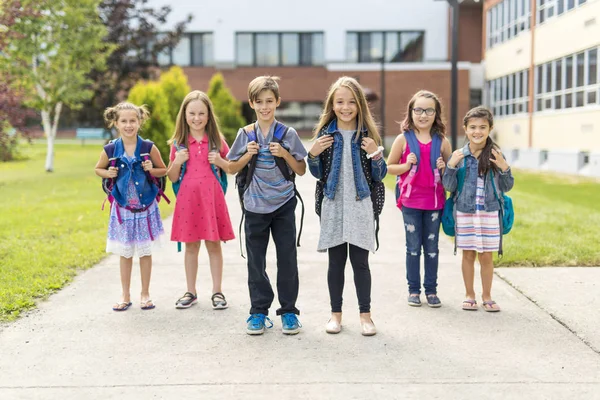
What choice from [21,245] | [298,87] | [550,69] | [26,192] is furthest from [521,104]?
[21,245]

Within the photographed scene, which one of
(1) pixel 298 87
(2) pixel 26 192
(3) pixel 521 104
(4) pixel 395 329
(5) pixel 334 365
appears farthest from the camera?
(1) pixel 298 87

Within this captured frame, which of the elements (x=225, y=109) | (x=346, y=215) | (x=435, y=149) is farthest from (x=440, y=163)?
(x=225, y=109)

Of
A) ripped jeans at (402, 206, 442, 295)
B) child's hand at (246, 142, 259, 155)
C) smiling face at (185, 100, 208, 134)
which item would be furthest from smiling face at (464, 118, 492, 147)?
smiling face at (185, 100, 208, 134)

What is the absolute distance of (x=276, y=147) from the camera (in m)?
4.57

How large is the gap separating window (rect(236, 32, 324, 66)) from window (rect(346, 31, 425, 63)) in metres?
1.94

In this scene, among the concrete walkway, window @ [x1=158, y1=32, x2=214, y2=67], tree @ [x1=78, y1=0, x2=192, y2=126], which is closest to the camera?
the concrete walkway

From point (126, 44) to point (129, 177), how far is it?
24.8 m

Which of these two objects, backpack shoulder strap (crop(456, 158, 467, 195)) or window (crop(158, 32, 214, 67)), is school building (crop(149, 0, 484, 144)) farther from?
backpack shoulder strap (crop(456, 158, 467, 195))

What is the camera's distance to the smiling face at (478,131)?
16.9 feet

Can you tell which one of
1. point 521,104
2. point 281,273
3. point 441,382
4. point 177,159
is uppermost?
point 521,104

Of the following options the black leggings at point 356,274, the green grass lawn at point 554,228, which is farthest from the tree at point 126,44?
the black leggings at point 356,274

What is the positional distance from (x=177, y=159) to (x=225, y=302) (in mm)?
1183

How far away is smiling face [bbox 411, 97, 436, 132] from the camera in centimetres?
525

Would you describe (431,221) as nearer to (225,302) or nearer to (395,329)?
Result: (395,329)
